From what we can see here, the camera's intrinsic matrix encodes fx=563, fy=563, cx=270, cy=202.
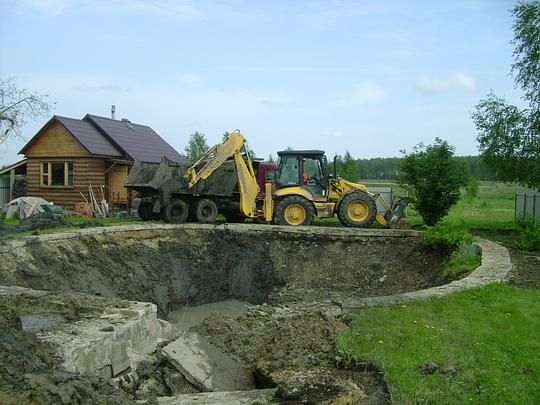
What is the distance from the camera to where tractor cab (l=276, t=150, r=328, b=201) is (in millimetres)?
18016

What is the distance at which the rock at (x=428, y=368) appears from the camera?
5504 millimetres

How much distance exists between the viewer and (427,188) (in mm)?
17828

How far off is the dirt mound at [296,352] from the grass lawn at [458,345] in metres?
0.24

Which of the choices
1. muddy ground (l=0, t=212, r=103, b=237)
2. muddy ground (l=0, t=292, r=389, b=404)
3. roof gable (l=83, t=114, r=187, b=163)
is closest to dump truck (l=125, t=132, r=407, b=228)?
muddy ground (l=0, t=212, r=103, b=237)

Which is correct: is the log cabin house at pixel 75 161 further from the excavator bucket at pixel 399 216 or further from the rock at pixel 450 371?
the rock at pixel 450 371

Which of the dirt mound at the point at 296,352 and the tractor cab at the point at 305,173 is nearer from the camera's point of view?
the dirt mound at the point at 296,352

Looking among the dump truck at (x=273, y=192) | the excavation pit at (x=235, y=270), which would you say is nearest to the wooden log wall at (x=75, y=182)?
the dump truck at (x=273, y=192)

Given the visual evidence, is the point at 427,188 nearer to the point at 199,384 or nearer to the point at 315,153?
the point at 315,153

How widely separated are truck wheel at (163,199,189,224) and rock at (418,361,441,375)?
13.0m

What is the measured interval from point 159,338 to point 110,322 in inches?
47.2

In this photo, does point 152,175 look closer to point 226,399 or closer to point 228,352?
point 228,352

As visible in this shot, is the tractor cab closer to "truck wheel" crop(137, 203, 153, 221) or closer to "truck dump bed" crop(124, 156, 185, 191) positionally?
"truck dump bed" crop(124, 156, 185, 191)

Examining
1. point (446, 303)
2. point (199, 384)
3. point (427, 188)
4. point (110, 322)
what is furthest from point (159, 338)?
point (427, 188)

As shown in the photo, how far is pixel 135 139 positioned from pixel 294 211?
1234 centimetres
